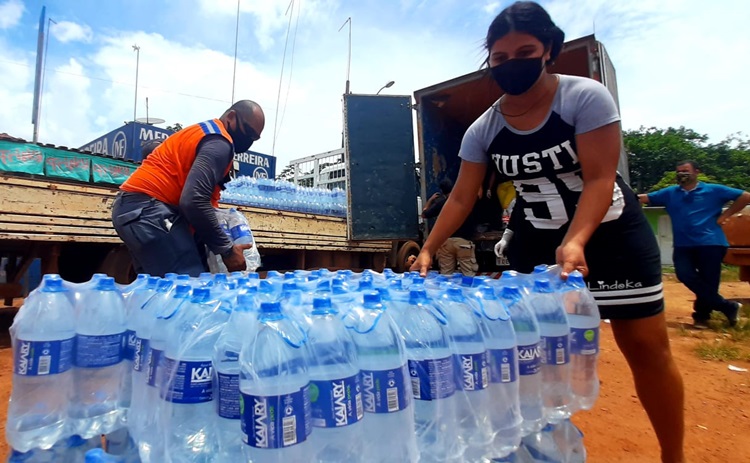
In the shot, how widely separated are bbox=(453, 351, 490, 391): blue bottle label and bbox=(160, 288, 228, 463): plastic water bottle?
0.74 m

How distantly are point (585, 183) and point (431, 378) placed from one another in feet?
3.47

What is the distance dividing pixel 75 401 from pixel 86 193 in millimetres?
4075

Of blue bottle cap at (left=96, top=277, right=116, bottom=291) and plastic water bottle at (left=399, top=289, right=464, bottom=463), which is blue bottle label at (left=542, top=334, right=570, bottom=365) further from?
blue bottle cap at (left=96, top=277, right=116, bottom=291)

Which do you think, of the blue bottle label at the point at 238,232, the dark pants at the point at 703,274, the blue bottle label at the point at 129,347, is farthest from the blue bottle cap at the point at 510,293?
the dark pants at the point at 703,274

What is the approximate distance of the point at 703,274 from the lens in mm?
5797

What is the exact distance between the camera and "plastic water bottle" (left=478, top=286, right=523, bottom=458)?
141 cm

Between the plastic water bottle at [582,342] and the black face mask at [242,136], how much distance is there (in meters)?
2.26

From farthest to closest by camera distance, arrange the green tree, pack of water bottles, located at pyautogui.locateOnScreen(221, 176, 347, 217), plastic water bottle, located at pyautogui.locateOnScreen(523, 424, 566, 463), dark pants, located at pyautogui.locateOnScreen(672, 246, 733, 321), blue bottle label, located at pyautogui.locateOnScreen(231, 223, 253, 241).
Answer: the green tree < pack of water bottles, located at pyautogui.locateOnScreen(221, 176, 347, 217) < dark pants, located at pyautogui.locateOnScreen(672, 246, 733, 321) < blue bottle label, located at pyautogui.locateOnScreen(231, 223, 253, 241) < plastic water bottle, located at pyautogui.locateOnScreen(523, 424, 566, 463)

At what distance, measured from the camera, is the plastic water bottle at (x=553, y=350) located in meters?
1.57

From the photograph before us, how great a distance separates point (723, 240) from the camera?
227 inches


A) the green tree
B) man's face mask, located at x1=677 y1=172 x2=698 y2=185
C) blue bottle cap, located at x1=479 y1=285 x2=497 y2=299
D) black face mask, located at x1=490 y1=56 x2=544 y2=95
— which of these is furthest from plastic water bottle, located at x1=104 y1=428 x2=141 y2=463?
the green tree

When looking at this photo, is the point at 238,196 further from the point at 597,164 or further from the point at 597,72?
the point at 597,164

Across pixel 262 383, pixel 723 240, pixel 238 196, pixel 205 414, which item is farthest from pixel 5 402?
pixel 723 240

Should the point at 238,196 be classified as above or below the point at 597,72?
below
